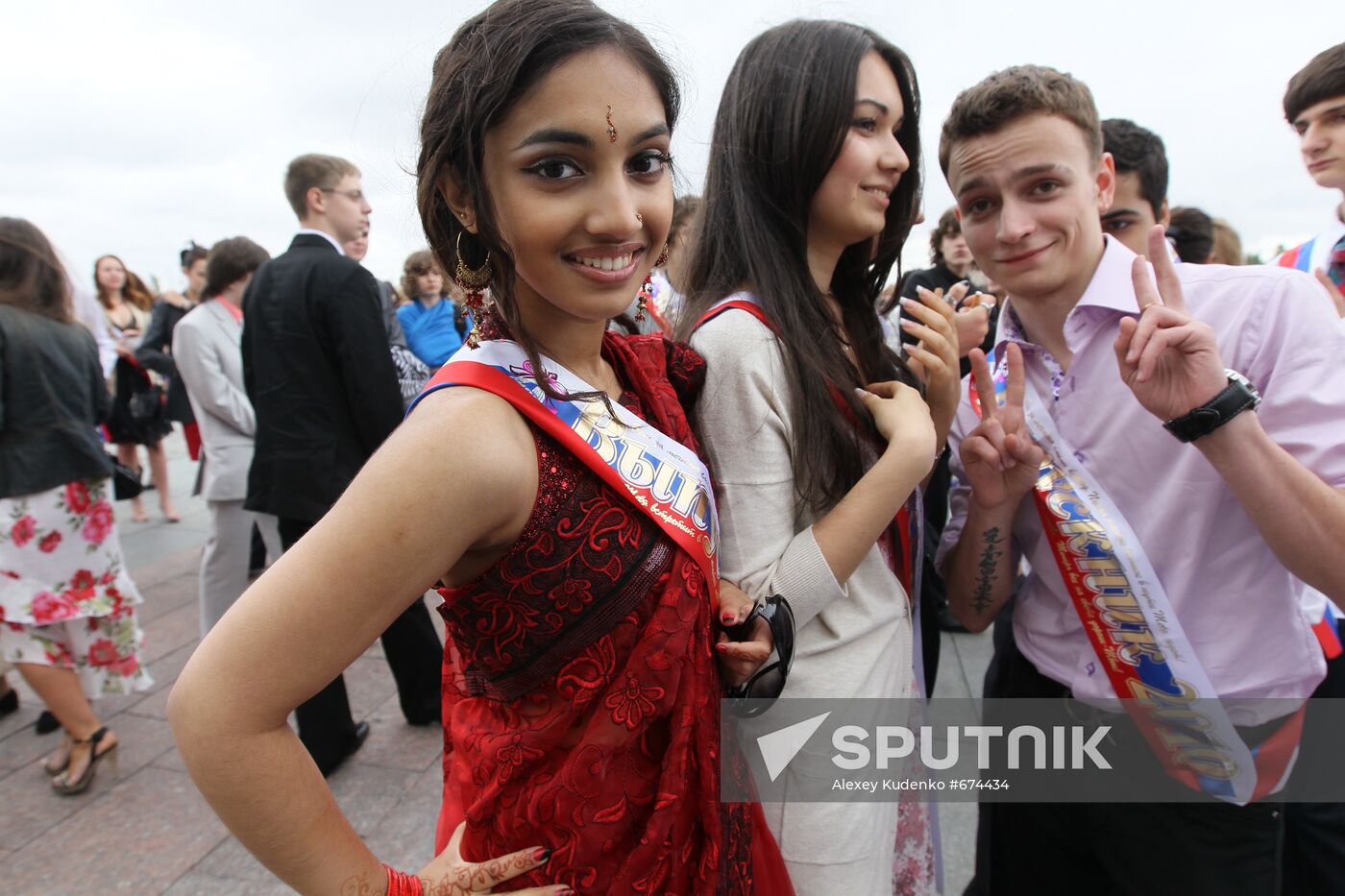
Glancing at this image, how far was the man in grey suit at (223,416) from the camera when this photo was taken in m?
3.46

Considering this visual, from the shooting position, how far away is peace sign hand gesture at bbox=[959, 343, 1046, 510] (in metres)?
1.56

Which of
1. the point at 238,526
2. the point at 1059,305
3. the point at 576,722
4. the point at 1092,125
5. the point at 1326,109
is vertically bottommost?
the point at 238,526

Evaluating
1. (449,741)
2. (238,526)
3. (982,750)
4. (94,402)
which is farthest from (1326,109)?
(94,402)

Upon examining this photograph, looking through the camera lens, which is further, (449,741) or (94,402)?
(94,402)

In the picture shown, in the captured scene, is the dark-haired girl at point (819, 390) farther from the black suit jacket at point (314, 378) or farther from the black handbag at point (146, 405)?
the black handbag at point (146, 405)

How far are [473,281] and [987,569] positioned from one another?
1.30m

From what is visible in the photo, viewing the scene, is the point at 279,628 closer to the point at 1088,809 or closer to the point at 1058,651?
the point at 1058,651

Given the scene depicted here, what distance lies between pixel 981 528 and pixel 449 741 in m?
1.19

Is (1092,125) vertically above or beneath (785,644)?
above

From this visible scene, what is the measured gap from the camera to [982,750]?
1.90m

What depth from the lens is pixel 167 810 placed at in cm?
287

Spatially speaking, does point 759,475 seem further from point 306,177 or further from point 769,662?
point 306,177

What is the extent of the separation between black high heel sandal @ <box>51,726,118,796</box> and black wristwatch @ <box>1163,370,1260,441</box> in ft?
12.6

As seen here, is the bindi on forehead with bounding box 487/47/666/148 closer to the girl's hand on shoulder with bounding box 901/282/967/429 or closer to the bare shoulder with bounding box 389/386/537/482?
the bare shoulder with bounding box 389/386/537/482
